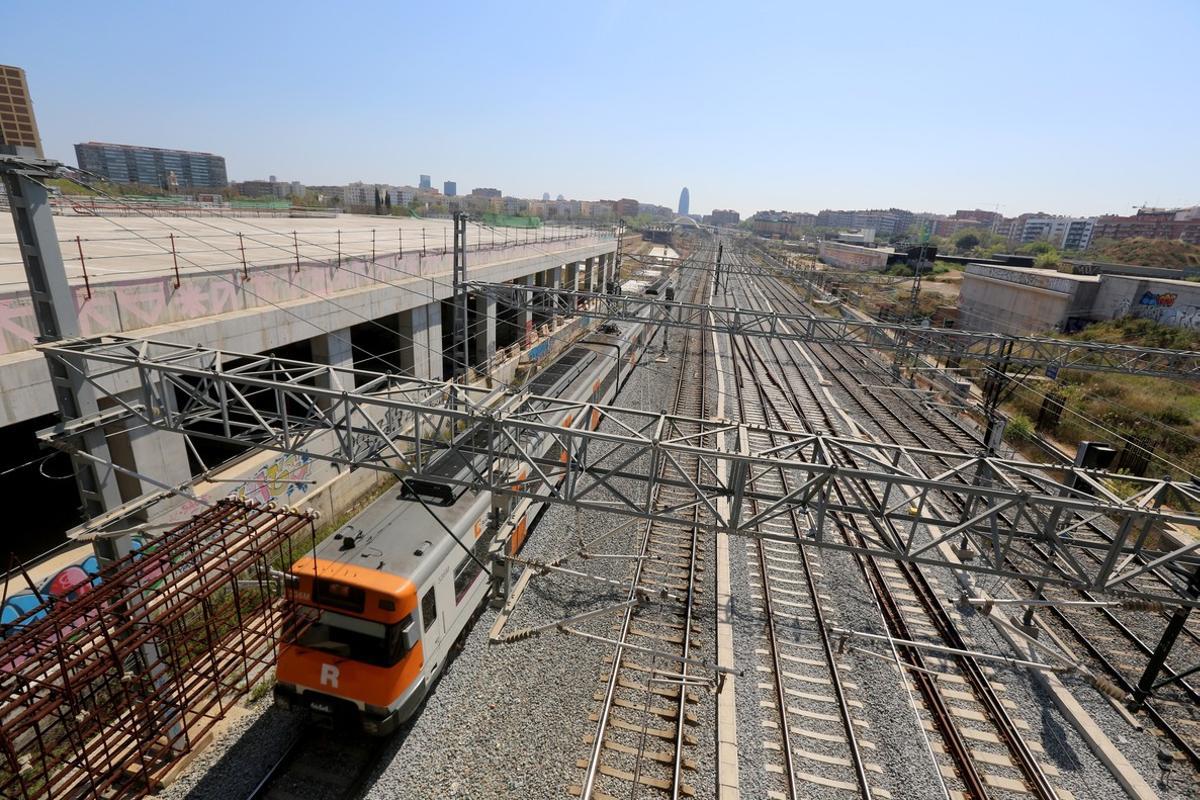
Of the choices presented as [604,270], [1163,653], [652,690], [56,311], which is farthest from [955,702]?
[604,270]

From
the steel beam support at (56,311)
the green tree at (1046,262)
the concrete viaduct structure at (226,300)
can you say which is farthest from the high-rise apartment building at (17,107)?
the green tree at (1046,262)

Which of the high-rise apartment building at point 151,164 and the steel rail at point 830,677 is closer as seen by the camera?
the steel rail at point 830,677

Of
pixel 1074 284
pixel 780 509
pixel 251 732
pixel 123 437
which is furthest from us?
pixel 1074 284

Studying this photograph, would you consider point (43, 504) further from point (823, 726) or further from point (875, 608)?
point (875, 608)

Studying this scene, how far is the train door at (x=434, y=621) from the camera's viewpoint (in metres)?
8.63

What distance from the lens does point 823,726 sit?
9.33m

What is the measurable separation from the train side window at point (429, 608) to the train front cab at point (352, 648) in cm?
24

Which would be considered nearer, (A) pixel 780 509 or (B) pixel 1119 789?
(A) pixel 780 509

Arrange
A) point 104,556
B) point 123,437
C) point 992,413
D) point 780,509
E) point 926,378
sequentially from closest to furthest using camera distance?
1. point 780,509
2. point 104,556
3. point 123,437
4. point 992,413
5. point 926,378

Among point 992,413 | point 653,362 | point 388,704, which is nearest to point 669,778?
point 388,704

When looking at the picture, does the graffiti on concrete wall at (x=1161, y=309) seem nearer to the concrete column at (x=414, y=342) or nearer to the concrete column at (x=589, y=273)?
the concrete column at (x=589, y=273)

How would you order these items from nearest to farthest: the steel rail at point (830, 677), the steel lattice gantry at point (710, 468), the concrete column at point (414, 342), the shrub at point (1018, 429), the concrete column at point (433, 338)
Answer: the steel lattice gantry at point (710, 468) < the steel rail at point (830, 677) < the concrete column at point (414, 342) < the concrete column at point (433, 338) < the shrub at point (1018, 429)

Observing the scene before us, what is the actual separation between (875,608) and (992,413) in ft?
31.2

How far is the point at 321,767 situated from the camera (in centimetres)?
828
